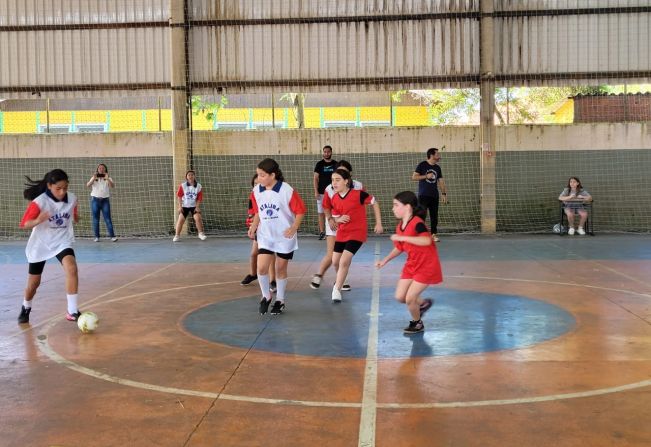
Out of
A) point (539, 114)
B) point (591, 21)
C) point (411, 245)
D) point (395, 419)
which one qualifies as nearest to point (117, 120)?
point (539, 114)

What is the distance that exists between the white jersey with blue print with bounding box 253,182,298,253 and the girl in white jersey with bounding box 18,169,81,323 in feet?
6.81

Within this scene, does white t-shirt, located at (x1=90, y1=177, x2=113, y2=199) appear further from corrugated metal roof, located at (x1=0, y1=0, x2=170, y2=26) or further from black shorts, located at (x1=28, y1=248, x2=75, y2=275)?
black shorts, located at (x1=28, y1=248, x2=75, y2=275)

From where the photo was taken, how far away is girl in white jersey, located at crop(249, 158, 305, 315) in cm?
778

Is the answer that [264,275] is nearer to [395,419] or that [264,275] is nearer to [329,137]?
[395,419]

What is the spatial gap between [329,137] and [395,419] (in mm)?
14830

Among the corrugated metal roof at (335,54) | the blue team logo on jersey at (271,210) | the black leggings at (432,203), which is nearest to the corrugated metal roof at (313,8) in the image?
the corrugated metal roof at (335,54)

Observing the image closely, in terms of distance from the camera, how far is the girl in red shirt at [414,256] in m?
6.62

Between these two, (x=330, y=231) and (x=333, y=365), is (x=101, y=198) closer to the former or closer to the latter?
(x=330, y=231)

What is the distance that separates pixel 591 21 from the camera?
59.0ft

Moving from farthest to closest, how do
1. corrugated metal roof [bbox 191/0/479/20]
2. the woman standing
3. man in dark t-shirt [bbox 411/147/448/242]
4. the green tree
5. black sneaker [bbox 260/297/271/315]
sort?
the green tree → corrugated metal roof [bbox 191/0/479/20] → the woman standing → man in dark t-shirt [bbox 411/147/448/242] → black sneaker [bbox 260/297/271/315]

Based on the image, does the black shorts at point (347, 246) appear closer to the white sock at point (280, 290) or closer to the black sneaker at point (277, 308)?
the white sock at point (280, 290)

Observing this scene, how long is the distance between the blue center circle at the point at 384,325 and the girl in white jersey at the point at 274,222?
12.8 inches

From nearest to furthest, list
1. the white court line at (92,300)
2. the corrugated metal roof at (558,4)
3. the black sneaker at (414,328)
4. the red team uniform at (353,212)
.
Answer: the black sneaker at (414,328)
the white court line at (92,300)
the red team uniform at (353,212)
the corrugated metal roof at (558,4)

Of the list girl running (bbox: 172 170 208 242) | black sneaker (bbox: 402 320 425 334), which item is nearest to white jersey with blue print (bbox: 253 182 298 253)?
black sneaker (bbox: 402 320 425 334)
